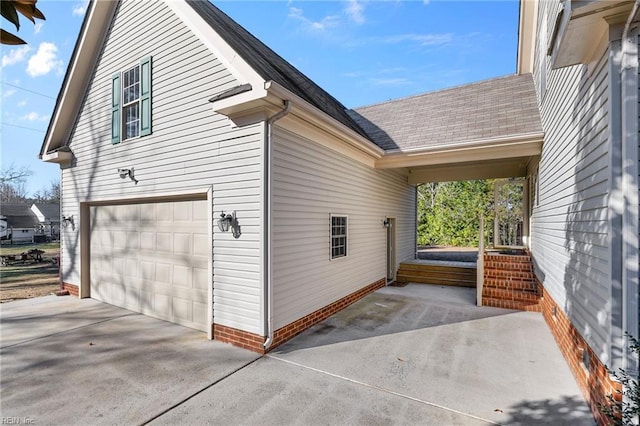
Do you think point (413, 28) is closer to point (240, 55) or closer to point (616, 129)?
point (240, 55)

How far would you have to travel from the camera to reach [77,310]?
6.57m

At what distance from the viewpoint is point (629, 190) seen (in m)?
2.50

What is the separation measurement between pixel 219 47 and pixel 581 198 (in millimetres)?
5458

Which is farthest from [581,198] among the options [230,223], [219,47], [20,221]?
[20,221]

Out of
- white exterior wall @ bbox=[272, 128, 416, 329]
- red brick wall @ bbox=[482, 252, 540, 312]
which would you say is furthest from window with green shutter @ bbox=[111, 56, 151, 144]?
red brick wall @ bbox=[482, 252, 540, 312]

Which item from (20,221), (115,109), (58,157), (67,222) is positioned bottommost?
(20,221)

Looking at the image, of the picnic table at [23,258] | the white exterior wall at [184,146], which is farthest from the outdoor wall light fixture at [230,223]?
the picnic table at [23,258]

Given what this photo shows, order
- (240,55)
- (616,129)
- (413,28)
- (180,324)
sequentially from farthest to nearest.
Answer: (413,28)
(180,324)
(240,55)
(616,129)

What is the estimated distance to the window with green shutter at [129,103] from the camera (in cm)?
598

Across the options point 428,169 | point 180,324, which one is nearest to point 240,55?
point 180,324

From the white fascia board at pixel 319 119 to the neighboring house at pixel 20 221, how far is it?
39912 millimetres

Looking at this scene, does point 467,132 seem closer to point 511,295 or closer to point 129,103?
point 511,295

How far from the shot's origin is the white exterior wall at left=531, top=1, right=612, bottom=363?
111 inches

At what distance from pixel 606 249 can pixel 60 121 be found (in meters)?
11.1
